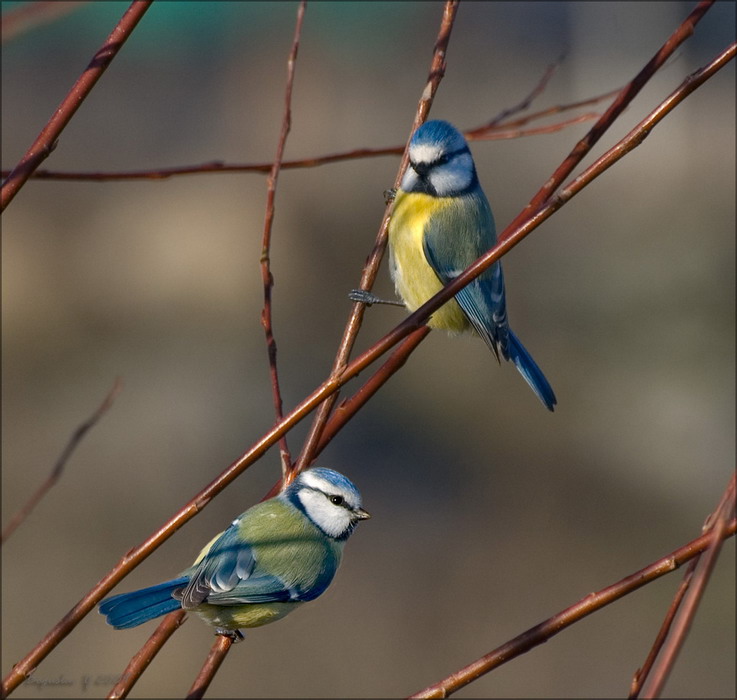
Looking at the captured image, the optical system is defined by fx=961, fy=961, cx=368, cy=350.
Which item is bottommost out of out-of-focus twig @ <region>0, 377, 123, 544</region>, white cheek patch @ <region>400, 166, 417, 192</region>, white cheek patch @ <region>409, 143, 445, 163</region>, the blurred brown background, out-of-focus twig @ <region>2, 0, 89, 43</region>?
the blurred brown background

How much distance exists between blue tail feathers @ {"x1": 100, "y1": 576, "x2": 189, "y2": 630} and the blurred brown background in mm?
3097

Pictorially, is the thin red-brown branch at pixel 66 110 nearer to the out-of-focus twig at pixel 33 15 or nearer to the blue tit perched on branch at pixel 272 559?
the out-of-focus twig at pixel 33 15

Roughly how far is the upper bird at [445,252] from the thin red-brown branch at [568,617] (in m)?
1.33

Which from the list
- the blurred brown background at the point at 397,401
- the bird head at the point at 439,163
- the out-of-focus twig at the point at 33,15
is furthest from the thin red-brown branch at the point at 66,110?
the blurred brown background at the point at 397,401

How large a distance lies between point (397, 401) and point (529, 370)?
4165mm

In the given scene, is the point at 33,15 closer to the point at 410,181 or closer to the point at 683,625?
the point at 683,625

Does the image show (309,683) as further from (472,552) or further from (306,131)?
(306,131)

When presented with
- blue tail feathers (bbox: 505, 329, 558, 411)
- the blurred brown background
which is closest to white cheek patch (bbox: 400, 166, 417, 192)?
blue tail feathers (bbox: 505, 329, 558, 411)

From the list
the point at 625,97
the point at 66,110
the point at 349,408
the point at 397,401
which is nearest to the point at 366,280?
the point at 349,408

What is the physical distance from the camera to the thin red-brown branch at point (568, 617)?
124cm

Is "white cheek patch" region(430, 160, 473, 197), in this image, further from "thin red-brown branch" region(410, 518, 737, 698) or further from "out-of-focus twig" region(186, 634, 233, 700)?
"thin red-brown branch" region(410, 518, 737, 698)

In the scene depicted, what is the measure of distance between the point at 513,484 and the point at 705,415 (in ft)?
4.94

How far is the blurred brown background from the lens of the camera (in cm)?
578

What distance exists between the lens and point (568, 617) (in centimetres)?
129
